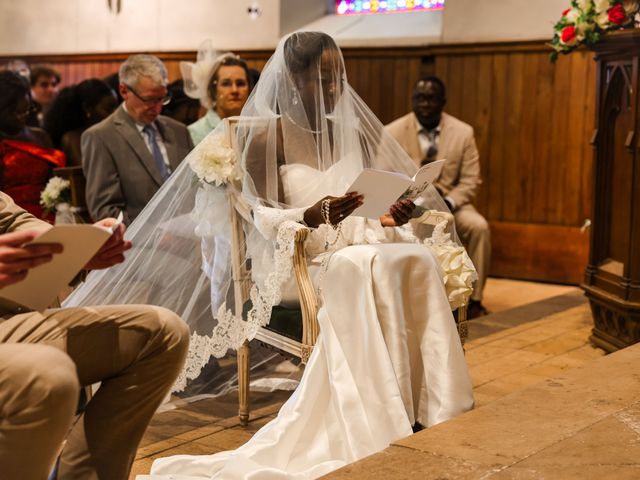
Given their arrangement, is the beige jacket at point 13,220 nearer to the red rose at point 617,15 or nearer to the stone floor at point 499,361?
the stone floor at point 499,361

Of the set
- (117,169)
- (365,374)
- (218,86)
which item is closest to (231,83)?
(218,86)

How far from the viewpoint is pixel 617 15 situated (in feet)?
15.5

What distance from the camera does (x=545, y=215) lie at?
7.64m

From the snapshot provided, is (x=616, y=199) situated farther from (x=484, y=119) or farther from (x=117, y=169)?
(x=484, y=119)

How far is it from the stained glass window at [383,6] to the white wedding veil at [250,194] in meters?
4.71

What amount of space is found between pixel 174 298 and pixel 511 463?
5.77 feet

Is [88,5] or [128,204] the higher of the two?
[88,5]

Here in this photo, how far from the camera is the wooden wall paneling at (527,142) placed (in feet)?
24.8

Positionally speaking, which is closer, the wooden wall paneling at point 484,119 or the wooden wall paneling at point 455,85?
the wooden wall paneling at point 484,119

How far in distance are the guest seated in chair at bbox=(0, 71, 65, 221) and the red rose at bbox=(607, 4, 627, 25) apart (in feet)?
9.81

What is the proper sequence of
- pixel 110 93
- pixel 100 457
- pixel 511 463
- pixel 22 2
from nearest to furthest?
pixel 100 457, pixel 511 463, pixel 110 93, pixel 22 2

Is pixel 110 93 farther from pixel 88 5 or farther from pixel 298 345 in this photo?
pixel 88 5

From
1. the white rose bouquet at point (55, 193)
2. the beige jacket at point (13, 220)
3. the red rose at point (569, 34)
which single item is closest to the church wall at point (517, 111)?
the red rose at point (569, 34)

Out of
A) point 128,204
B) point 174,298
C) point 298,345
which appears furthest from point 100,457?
point 128,204
